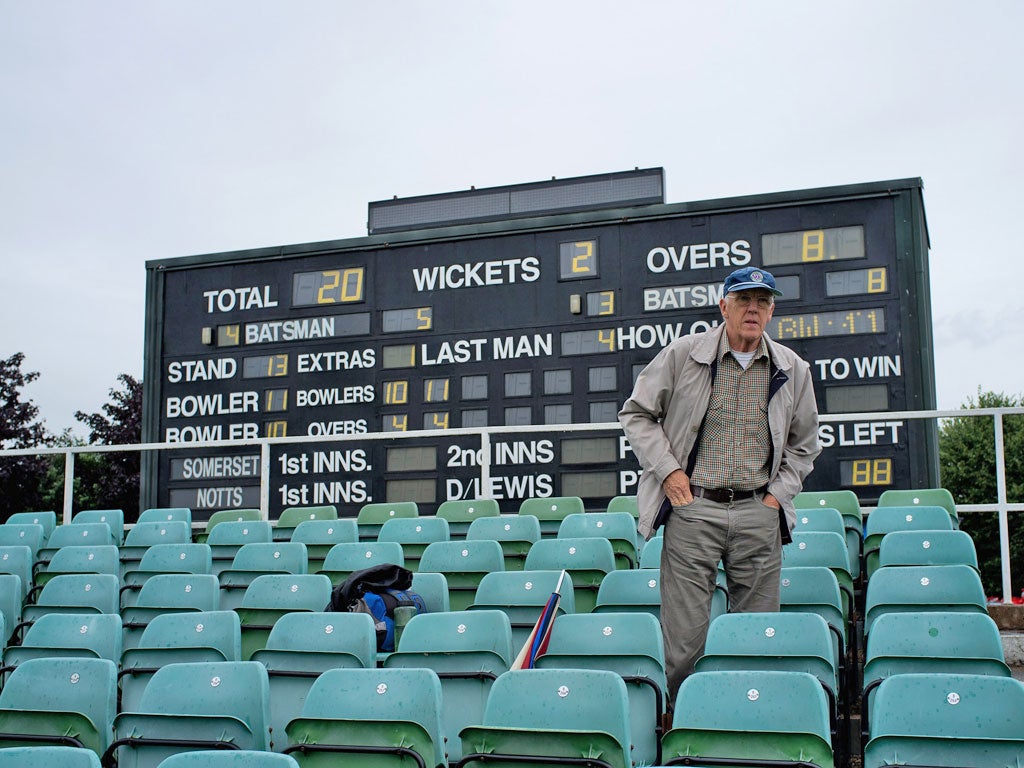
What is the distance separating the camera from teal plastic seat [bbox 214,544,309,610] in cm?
671

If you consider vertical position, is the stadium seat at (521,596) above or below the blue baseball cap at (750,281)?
below

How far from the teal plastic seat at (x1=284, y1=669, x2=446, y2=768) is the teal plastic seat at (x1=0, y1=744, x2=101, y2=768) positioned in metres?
0.78

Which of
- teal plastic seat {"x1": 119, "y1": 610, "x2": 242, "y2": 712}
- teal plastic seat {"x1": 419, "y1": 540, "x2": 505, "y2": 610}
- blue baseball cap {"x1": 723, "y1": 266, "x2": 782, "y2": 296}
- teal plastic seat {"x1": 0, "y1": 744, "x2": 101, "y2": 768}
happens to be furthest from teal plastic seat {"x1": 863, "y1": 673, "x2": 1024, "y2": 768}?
teal plastic seat {"x1": 419, "y1": 540, "x2": 505, "y2": 610}

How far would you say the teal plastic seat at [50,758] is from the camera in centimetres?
318

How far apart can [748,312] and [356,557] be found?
333 centimetres

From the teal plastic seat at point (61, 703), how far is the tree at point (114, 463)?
18932 millimetres

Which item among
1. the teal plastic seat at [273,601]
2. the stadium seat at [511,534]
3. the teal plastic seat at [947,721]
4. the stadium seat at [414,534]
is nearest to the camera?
the teal plastic seat at [947,721]

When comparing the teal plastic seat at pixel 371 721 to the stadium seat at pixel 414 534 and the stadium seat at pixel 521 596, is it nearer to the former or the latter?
the stadium seat at pixel 521 596

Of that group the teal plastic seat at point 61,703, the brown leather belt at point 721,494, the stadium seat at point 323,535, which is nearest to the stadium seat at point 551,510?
the stadium seat at point 323,535

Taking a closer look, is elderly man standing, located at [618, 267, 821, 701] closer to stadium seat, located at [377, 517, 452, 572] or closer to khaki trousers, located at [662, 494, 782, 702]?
khaki trousers, located at [662, 494, 782, 702]

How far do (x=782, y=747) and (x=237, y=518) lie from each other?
6387mm

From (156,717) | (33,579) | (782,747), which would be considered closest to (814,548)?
(782,747)

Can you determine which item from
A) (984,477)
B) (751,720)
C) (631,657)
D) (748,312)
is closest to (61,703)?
(631,657)

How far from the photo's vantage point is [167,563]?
23.6 feet
